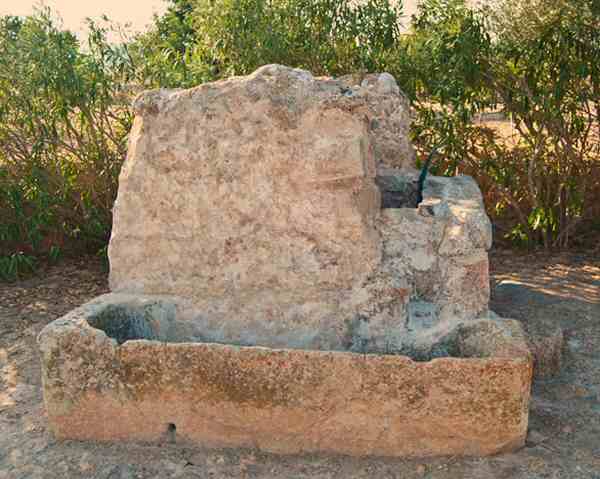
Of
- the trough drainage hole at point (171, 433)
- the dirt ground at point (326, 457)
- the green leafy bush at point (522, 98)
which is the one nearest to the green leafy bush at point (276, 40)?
the green leafy bush at point (522, 98)

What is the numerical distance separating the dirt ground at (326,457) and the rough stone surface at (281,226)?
25.7 inches

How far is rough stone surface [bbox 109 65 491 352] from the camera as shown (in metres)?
4.04

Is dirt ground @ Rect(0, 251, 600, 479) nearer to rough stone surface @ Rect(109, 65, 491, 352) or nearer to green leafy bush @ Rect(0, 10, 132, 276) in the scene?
rough stone surface @ Rect(109, 65, 491, 352)

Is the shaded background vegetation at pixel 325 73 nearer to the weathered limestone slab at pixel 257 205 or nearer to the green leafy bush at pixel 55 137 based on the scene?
the green leafy bush at pixel 55 137

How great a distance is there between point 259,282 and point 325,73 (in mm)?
3165

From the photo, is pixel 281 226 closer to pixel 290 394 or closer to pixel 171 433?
pixel 290 394

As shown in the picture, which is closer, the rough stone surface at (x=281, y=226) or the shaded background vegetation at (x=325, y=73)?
the rough stone surface at (x=281, y=226)

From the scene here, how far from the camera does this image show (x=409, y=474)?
3506mm

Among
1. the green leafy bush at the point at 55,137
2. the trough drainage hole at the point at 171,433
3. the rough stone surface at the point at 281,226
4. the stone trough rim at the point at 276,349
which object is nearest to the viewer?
the stone trough rim at the point at 276,349

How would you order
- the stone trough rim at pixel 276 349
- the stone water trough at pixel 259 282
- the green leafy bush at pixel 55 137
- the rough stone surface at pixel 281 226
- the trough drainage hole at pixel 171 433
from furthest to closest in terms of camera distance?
the green leafy bush at pixel 55 137 < the rough stone surface at pixel 281 226 < the trough drainage hole at pixel 171 433 < the stone water trough at pixel 259 282 < the stone trough rim at pixel 276 349

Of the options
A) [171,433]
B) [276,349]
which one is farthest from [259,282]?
[171,433]

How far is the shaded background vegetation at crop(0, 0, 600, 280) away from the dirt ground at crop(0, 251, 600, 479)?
128cm

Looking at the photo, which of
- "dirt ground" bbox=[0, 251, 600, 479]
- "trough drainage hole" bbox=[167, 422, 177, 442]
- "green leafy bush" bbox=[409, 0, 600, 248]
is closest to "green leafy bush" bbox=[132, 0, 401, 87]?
"green leafy bush" bbox=[409, 0, 600, 248]

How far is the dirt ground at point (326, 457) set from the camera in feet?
11.6
